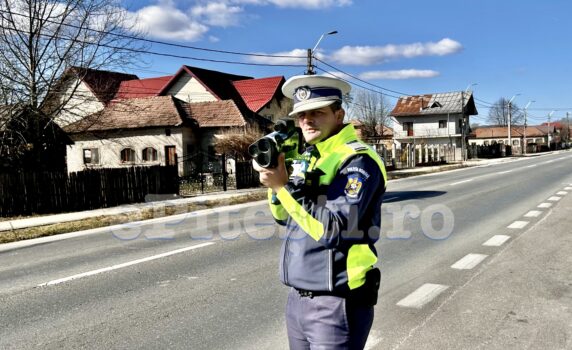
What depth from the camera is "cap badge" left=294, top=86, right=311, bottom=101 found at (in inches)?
89.9

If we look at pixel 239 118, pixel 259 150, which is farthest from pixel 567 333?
pixel 239 118

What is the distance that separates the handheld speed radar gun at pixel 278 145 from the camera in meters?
2.03

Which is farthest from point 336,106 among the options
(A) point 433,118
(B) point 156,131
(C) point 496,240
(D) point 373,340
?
(A) point 433,118

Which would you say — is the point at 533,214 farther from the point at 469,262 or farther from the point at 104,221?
the point at 104,221

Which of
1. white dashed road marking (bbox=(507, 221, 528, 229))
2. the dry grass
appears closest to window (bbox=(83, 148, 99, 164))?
the dry grass

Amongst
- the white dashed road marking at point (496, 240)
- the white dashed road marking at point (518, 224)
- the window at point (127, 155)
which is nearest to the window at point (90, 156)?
the window at point (127, 155)

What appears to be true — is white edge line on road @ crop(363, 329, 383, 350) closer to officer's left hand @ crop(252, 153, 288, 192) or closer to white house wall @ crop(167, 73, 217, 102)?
officer's left hand @ crop(252, 153, 288, 192)

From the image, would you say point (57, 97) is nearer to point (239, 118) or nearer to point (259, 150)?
point (239, 118)

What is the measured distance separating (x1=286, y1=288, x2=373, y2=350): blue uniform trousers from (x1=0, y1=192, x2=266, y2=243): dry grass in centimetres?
986

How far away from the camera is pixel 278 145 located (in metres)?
2.09

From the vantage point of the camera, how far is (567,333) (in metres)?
4.13

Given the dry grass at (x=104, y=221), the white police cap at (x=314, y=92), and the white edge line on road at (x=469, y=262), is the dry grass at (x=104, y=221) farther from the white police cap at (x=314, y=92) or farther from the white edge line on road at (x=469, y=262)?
the white police cap at (x=314, y=92)

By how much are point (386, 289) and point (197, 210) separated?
31.6 ft

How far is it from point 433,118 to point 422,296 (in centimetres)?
6490
